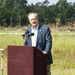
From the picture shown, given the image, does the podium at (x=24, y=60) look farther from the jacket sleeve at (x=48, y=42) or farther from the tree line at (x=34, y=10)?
the tree line at (x=34, y=10)

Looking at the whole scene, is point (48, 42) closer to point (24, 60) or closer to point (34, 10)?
point (24, 60)

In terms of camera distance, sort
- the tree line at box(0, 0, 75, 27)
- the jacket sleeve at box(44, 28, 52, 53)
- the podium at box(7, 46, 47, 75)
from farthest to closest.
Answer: the tree line at box(0, 0, 75, 27) → the jacket sleeve at box(44, 28, 52, 53) → the podium at box(7, 46, 47, 75)

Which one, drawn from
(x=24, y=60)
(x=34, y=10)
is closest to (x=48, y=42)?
(x=24, y=60)

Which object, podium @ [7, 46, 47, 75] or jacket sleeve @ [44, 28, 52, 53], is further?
jacket sleeve @ [44, 28, 52, 53]

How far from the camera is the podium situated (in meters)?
4.27

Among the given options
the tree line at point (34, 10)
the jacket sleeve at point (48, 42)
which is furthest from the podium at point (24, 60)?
the tree line at point (34, 10)

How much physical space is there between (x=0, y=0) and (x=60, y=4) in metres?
15.3

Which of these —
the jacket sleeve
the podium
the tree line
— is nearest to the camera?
the podium

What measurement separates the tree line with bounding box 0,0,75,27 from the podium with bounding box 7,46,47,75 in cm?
4536

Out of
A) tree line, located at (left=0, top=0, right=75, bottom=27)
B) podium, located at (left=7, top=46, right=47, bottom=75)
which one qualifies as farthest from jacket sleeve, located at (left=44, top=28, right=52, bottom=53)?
tree line, located at (left=0, top=0, right=75, bottom=27)

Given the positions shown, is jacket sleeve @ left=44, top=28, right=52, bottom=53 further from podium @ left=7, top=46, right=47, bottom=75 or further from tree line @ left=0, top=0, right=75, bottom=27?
tree line @ left=0, top=0, right=75, bottom=27

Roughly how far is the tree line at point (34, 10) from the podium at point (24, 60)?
4536cm

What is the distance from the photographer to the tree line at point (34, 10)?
58878 millimetres

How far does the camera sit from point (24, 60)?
4.30m
